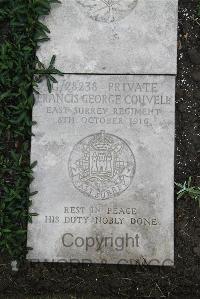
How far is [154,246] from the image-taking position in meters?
4.35

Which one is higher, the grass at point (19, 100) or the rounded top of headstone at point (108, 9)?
the rounded top of headstone at point (108, 9)

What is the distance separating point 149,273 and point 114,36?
2068mm

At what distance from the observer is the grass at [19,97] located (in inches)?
174

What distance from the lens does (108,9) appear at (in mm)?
4555

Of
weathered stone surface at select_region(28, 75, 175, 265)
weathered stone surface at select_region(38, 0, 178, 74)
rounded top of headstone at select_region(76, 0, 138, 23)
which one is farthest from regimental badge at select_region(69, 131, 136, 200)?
rounded top of headstone at select_region(76, 0, 138, 23)

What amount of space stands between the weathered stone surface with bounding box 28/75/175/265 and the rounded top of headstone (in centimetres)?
53

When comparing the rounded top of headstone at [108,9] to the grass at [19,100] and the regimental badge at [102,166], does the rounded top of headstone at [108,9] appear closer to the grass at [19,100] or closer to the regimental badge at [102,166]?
the grass at [19,100]

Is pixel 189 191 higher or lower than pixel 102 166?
lower

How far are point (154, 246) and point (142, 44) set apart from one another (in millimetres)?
1737

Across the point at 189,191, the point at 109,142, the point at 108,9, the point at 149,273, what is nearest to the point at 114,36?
the point at 108,9

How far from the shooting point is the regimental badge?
4.40 metres

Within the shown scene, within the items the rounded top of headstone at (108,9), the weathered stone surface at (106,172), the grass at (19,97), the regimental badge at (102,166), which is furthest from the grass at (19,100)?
the regimental badge at (102,166)

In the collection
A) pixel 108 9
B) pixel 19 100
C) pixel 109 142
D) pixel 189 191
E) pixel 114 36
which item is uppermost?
pixel 108 9

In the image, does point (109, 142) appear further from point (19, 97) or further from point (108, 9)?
point (108, 9)
